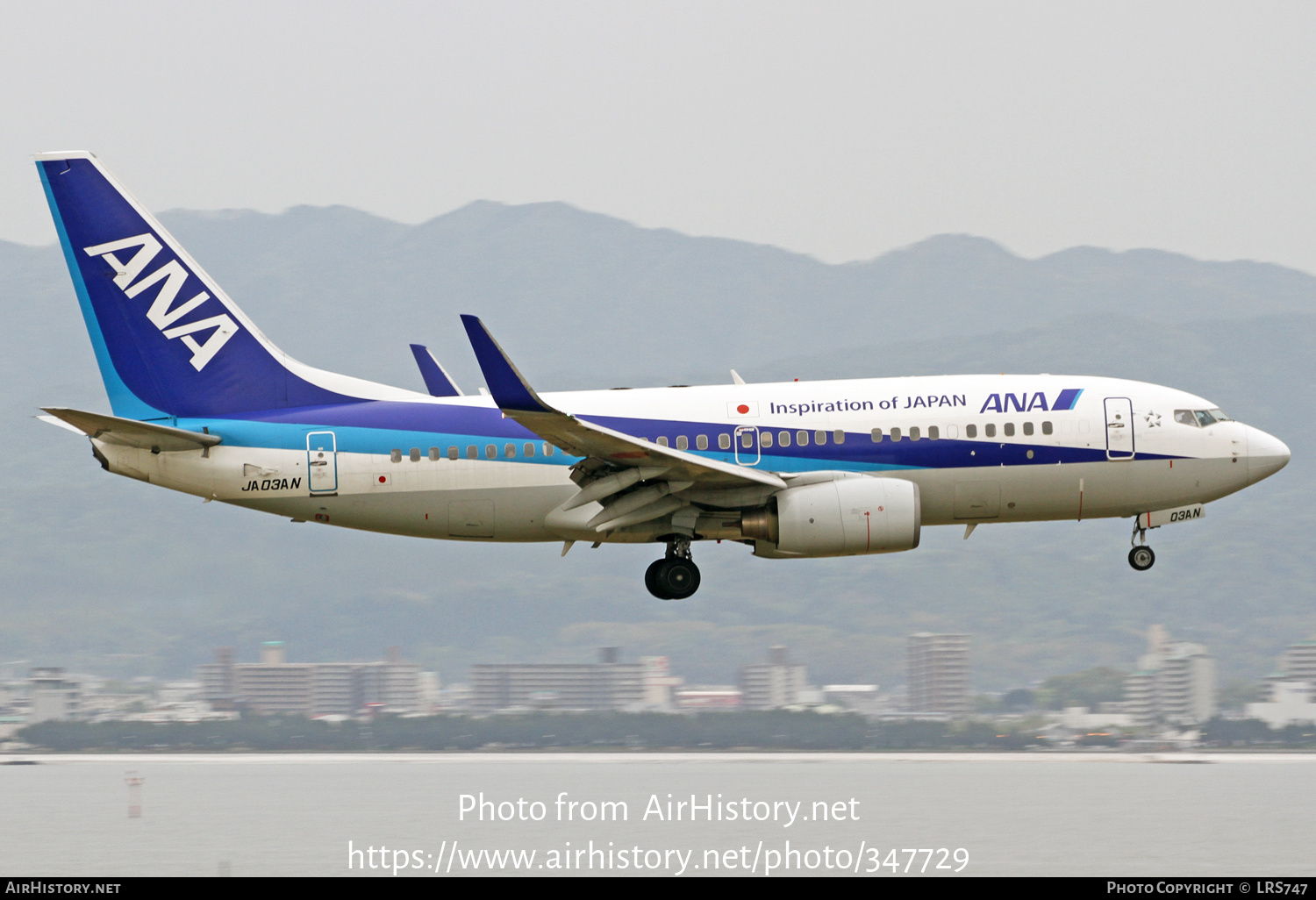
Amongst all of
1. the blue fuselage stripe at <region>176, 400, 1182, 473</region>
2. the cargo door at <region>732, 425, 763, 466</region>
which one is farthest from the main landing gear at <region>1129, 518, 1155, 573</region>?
the cargo door at <region>732, 425, 763, 466</region>

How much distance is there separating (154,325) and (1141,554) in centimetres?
2674

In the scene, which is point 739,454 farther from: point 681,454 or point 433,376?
point 433,376

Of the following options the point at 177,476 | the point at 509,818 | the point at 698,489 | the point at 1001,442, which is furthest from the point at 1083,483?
the point at 509,818

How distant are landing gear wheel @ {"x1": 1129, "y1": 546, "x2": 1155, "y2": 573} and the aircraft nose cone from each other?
3118mm

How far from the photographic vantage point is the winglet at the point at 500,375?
33812 millimetres

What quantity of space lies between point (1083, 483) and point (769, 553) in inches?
319

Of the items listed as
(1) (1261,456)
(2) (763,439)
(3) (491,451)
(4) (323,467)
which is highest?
(2) (763,439)

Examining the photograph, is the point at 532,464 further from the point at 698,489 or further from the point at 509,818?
the point at 509,818

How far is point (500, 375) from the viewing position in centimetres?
3384

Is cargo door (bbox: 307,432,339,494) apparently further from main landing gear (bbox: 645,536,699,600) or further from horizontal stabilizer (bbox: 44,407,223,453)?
main landing gear (bbox: 645,536,699,600)

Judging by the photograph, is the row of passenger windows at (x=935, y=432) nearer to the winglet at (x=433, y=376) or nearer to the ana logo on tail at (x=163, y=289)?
the winglet at (x=433, y=376)

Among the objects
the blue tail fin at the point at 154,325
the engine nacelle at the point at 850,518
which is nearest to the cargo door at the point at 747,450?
the engine nacelle at the point at 850,518

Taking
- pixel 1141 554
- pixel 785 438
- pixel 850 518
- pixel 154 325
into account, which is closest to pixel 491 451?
pixel 785 438

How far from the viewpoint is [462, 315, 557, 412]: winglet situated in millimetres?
33812
